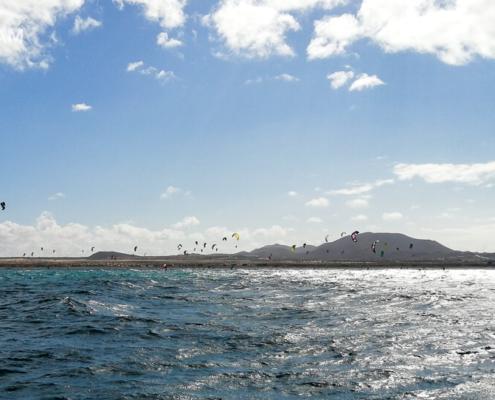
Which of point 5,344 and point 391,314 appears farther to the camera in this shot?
point 391,314

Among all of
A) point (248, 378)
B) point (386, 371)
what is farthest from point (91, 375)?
point (386, 371)

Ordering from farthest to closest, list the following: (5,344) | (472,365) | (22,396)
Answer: (5,344), (472,365), (22,396)

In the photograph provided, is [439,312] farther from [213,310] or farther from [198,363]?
[198,363]

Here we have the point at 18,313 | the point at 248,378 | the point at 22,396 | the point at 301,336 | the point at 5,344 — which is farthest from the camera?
the point at 18,313

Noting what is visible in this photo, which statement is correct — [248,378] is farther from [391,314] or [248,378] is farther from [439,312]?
[439,312]

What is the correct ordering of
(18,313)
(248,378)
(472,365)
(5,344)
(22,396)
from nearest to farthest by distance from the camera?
1. (22,396)
2. (248,378)
3. (472,365)
4. (5,344)
5. (18,313)

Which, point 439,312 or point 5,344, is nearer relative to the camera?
point 5,344

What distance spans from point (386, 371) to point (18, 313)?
26.1 meters

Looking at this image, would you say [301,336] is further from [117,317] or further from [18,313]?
[18,313]

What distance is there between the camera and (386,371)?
1560cm

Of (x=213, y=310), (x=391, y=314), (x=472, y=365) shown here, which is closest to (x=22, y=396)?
(x=472, y=365)

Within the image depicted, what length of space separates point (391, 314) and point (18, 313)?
26135mm

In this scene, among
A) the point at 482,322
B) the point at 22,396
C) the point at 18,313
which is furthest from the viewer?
the point at 18,313

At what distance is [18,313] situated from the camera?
31.0 m
